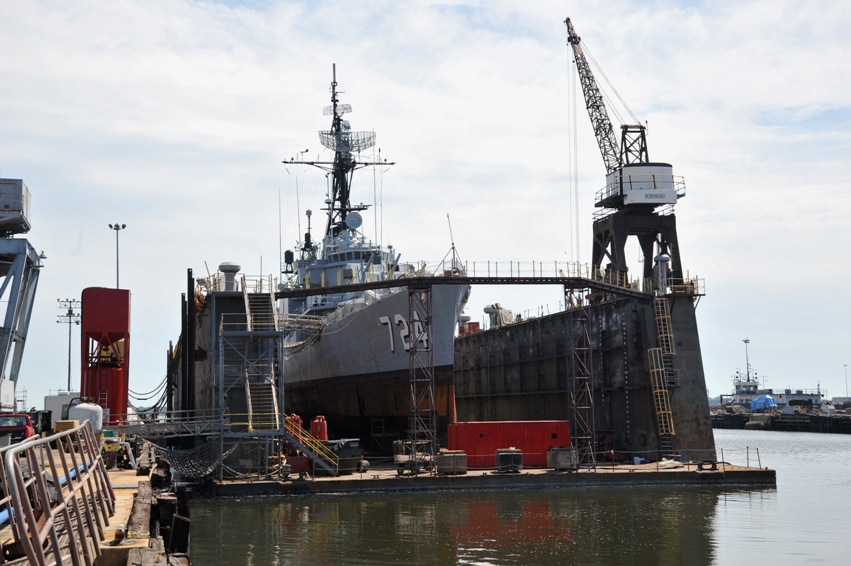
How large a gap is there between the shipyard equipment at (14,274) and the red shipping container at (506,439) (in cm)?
1915

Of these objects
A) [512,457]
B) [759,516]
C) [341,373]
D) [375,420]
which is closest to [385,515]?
[512,457]

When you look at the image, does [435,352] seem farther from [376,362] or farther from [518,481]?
[518,481]

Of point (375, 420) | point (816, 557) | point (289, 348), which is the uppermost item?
point (289, 348)

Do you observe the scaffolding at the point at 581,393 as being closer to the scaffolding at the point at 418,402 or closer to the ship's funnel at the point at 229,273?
the scaffolding at the point at 418,402

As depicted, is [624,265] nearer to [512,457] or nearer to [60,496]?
[512,457]

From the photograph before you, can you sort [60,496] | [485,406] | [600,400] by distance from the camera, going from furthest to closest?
[485,406] → [600,400] → [60,496]

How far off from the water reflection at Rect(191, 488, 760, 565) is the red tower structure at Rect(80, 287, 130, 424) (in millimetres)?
14803

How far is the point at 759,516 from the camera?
30.8 m

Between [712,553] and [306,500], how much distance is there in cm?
1476

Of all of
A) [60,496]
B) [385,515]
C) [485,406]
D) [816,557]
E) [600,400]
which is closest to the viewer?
[60,496]

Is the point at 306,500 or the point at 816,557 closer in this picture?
the point at 816,557

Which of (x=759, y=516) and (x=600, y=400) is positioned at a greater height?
(x=600, y=400)

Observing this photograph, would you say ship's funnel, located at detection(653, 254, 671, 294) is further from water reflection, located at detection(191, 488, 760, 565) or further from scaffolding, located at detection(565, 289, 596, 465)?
water reflection, located at detection(191, 488, 760, 565)

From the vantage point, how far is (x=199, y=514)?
100 ft
